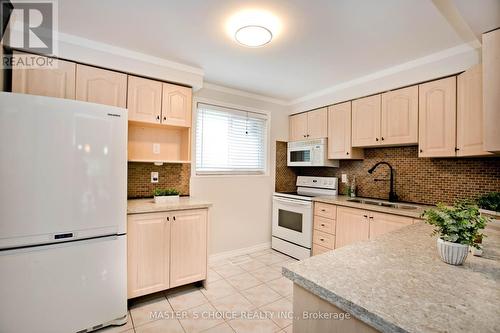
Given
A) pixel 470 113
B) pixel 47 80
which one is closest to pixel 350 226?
pixel 470 113

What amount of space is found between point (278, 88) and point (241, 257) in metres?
2.43

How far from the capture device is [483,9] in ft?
4.84

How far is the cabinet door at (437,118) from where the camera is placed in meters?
2.20

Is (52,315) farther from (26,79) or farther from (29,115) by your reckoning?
(26,79)

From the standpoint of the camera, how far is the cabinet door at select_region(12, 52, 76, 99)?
1.88 meters

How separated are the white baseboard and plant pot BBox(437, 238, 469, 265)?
104 inches

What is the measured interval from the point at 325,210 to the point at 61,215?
8.57 feet

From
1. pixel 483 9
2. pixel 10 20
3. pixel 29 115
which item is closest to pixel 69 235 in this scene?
pixel 29 115

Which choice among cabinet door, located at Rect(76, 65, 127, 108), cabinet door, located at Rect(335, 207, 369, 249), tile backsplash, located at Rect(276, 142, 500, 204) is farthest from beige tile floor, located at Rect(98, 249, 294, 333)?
cabinet door, located at Rect(76, 65, 127, 108)

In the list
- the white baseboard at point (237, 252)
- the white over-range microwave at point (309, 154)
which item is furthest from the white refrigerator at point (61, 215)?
the white over-range microwave at point (309, 154)

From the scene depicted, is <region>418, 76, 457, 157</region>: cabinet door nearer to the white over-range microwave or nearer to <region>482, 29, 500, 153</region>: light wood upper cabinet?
<region>482, 29, 500, 153</region>: light wood upper cabinet

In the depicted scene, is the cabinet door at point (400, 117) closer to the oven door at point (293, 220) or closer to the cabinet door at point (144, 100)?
the oven door at point (293, 220)

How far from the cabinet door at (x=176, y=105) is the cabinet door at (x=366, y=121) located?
2.03 metres

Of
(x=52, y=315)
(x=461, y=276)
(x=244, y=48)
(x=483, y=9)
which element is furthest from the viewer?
(x=244, y=48)
